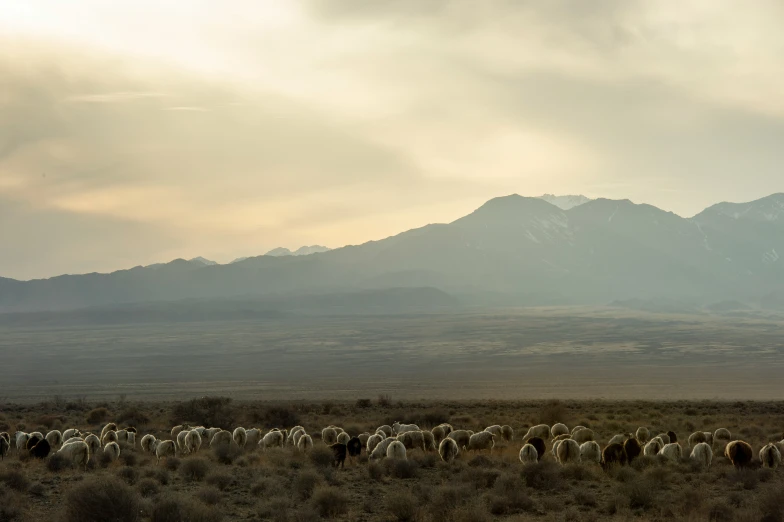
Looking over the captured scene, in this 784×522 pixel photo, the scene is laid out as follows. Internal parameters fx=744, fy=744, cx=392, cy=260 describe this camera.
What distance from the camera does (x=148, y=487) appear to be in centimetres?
1433

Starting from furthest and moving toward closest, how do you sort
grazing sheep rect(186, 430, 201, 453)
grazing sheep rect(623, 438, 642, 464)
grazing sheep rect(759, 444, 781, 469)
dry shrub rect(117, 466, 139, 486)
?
grazing sheep rect(186, 430, 201, 453)
grazing sheep rect(623, 438, 642, 464)
grazing sheep rect(759, 444, 781, 469)
dry shrub rect(117, 466, 139, 486)

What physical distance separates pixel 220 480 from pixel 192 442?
274 inches

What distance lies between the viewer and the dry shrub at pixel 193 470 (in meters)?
16.3

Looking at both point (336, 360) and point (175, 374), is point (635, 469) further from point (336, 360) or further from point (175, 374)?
point (336, 360)

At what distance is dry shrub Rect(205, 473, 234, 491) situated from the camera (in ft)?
49.3

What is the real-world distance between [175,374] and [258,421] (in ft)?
166

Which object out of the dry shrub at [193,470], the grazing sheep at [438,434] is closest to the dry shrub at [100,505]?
the dry shrub at [193,470]

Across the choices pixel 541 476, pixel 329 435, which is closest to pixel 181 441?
pixel 329 435

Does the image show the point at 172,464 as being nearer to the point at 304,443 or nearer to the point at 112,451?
the point at 112,451

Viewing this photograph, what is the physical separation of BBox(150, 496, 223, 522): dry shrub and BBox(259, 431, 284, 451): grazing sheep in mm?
10713

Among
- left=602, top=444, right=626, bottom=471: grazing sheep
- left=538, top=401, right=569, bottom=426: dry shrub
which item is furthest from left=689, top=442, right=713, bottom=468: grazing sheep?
left=538, top=401, right=569, bottom=426: dry shrub

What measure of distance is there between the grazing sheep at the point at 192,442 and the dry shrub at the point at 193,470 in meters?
5.12

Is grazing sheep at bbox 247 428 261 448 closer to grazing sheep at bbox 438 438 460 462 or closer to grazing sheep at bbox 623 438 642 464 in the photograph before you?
grazing sheep at bbox 438 438 460 462

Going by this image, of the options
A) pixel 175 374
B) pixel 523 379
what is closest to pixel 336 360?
pixel 175 374
